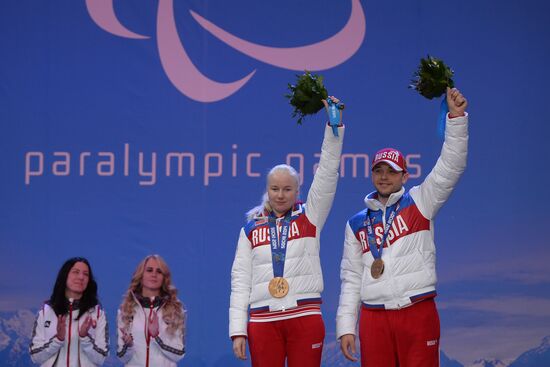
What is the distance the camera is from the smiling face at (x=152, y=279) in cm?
494

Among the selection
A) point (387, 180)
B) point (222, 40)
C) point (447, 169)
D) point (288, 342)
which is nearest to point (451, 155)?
point (447, 169)

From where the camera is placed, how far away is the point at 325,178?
13.1ft

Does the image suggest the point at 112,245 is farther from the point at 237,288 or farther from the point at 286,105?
the point at 237,288

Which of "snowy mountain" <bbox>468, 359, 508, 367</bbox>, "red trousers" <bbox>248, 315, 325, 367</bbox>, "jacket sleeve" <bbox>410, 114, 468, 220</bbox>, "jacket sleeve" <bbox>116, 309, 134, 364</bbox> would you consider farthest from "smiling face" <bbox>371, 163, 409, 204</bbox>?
"snowy mountain" <bbox>468, 359, 508, 367</bbox>

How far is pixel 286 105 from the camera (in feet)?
18.9

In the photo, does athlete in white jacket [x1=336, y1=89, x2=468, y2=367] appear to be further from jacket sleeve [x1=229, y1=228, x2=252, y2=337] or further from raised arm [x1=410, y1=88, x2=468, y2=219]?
jacket sleeve [x1=229, y1=228, x2=252, y2=337]

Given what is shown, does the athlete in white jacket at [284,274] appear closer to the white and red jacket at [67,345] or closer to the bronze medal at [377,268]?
the bronze medal at [377,268]

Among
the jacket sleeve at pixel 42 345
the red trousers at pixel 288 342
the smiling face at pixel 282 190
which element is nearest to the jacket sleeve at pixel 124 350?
the jacket sleeve at pixel 42 345

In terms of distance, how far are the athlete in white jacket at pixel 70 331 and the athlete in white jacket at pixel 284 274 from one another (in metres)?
1.05

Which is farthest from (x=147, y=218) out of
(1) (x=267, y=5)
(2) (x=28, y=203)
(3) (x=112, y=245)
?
(1) (x=267, y=5)

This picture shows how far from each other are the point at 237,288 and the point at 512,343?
2.38m

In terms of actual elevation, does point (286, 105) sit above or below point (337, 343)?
above

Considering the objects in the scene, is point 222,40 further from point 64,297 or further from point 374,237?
point 374,237

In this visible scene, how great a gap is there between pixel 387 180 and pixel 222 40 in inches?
89.3
